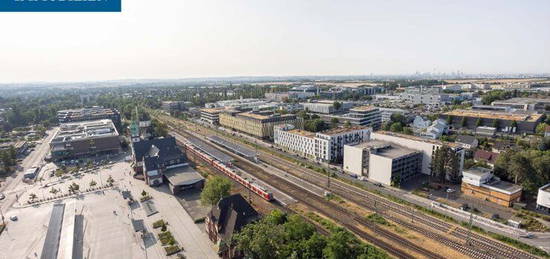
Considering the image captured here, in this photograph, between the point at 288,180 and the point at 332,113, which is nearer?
the point at 288,180

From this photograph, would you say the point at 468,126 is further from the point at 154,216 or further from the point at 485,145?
the point at 154,216

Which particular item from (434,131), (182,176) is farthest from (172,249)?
(434,131)

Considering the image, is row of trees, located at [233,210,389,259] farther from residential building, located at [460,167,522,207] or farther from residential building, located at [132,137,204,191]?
residential building, located at [460,167,522,207]

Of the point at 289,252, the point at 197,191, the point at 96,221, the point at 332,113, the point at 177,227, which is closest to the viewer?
the point at 289,252

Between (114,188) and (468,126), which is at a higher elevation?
(468,126)

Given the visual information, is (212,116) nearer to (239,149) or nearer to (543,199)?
(239,149)

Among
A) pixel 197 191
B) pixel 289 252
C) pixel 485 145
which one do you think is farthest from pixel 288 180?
pixel 485 145

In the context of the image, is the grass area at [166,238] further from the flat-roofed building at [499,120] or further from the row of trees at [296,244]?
the flat-roofed building at [499,120]
